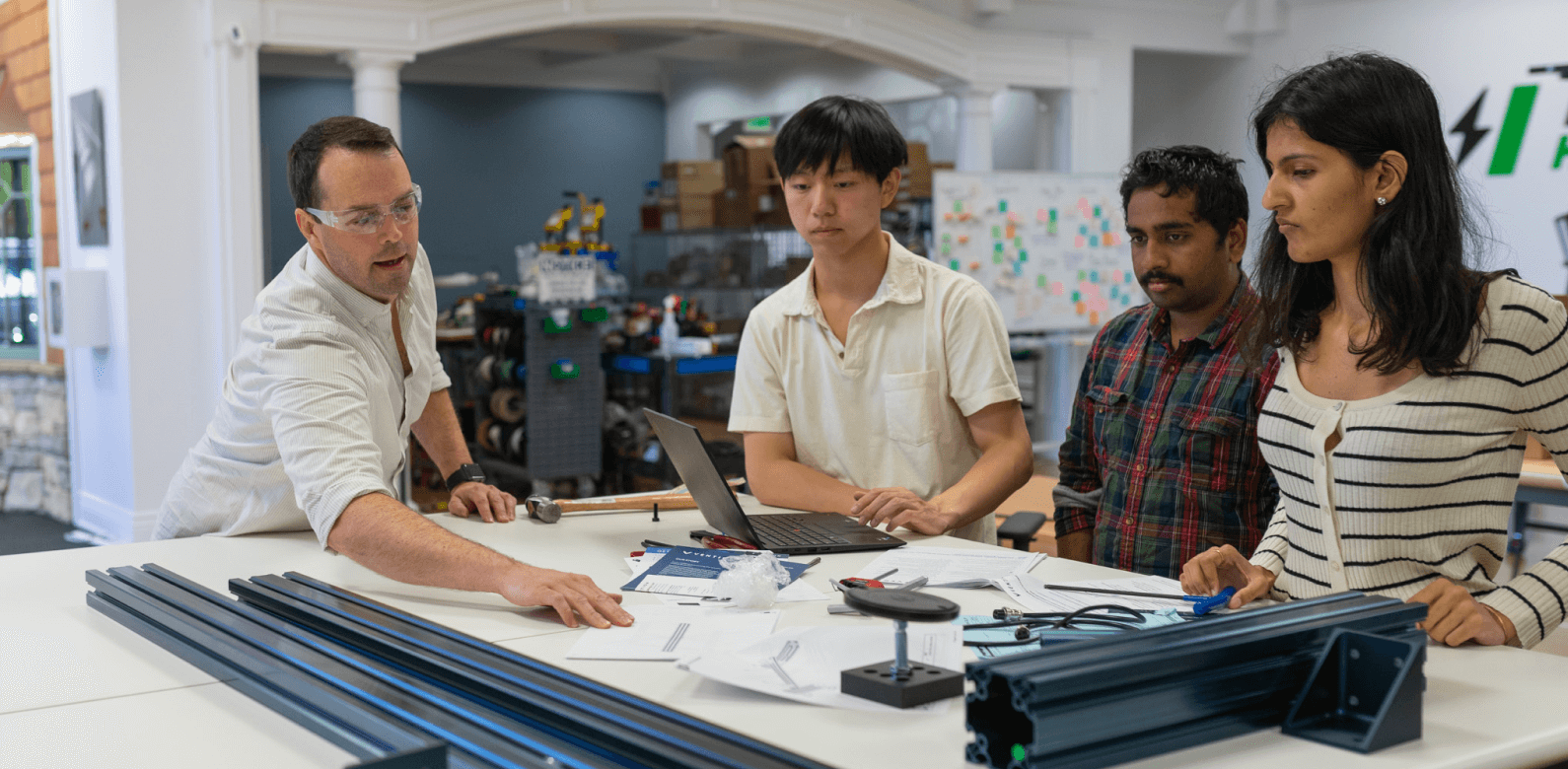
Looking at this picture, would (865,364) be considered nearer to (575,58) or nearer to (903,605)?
(903,605)

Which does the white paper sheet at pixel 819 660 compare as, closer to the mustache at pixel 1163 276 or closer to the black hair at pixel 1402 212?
the black hair at pixel 1402 212

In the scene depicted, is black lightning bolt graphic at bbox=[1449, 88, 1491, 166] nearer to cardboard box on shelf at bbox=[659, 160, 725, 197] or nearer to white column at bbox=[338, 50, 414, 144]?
cardboard box on shelf at bbox=[659, 160, 725, 197]

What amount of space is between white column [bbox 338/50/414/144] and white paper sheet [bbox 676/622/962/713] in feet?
16.4

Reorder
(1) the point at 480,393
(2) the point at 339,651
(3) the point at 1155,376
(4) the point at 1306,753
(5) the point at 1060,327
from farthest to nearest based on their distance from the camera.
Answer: (5) the point at 1060,327 < (1) the point at 480,393 < (3) the point at 1155,376 < (2) the point at 339,651 < (4) the point at 1306,753

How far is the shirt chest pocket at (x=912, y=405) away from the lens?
247cm

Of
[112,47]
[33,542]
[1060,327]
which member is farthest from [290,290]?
[1060,327]

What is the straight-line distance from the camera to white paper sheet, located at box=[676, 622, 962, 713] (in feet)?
4.35

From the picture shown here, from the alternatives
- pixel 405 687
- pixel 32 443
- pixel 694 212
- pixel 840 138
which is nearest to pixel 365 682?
pixel 405 687

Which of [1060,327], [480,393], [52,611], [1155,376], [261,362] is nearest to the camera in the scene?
[52,611]

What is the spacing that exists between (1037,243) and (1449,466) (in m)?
5.96

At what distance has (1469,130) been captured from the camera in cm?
755

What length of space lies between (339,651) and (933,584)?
0.80 metres

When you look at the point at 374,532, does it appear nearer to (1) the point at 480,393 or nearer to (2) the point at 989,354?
(2) the point at 989,354

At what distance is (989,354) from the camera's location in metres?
2.43
